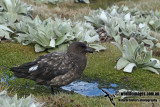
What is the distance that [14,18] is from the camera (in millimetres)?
12430

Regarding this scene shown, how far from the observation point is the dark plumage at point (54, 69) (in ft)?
22.6

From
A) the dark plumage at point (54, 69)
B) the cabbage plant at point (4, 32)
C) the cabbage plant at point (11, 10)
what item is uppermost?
A: the cabbage plant at point (11, 10)

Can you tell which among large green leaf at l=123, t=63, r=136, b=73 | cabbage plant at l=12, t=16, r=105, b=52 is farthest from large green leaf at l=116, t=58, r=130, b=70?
cabbage plant at l=12, t=16, r=105, b=52

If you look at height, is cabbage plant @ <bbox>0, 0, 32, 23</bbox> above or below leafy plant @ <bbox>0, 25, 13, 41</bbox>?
above

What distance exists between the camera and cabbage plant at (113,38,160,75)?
882 cm

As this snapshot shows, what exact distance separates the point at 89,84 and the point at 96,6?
17.0 meters

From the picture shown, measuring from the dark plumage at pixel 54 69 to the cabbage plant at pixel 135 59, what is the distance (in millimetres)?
2129

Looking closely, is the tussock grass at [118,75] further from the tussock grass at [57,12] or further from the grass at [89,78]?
the tussock grass at [57,12]

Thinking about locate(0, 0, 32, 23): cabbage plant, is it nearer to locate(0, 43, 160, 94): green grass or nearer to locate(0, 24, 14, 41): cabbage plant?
locate(0, 24, 14, 41): cabbage plant

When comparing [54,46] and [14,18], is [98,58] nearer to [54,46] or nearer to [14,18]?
[54,46]

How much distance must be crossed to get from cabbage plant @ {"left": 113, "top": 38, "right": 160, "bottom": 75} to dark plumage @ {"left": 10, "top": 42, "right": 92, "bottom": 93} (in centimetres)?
213

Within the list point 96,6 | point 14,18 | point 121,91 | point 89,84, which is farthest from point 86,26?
point 96,6

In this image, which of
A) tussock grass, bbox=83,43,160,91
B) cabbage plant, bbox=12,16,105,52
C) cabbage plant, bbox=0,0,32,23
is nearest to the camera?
tussock grass, bbox=83,43,160,91

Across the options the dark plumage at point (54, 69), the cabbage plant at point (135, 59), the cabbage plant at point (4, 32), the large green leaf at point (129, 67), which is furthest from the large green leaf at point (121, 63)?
the cabbage plant at point (4, 32)
